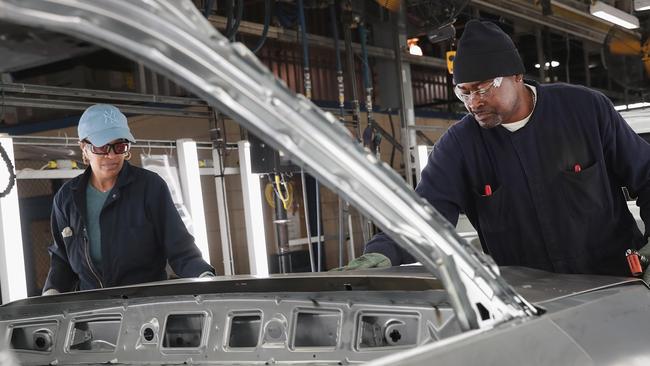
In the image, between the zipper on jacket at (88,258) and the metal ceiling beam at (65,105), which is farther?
Result: the metal ceiling beam at (65,105)

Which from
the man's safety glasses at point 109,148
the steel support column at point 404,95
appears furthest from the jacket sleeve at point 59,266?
the steel support column at point 404,95

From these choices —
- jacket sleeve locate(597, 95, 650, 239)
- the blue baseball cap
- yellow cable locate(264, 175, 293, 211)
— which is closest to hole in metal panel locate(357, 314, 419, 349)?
jacket sleeve locate(597, 95, 650, 239)

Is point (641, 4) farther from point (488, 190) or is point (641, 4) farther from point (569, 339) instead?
point (569, 339)

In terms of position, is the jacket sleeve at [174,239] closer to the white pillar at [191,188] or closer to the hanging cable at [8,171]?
the hanging cable at [8,171]

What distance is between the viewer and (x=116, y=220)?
2.83 metres

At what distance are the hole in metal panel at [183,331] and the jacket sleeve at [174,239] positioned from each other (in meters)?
0.94

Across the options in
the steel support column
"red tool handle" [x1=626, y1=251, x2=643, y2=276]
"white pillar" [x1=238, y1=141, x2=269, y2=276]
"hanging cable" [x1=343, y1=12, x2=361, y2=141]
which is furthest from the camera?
the steel support column

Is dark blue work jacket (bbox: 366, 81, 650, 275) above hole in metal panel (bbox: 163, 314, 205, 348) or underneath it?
above

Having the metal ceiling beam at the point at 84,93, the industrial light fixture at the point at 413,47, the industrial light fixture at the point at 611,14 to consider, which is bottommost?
the metal ceiling beam at the point at 84,93

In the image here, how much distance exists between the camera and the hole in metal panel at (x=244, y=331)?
1.67 meters

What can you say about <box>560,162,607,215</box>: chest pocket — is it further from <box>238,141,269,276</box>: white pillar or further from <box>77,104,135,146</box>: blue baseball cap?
<box>238,141,269,276</box>: white pillar

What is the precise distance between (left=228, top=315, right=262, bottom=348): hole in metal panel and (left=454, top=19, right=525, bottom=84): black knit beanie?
1.06 meters

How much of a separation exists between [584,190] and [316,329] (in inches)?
43.2

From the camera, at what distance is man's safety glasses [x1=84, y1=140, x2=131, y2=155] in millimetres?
2810
